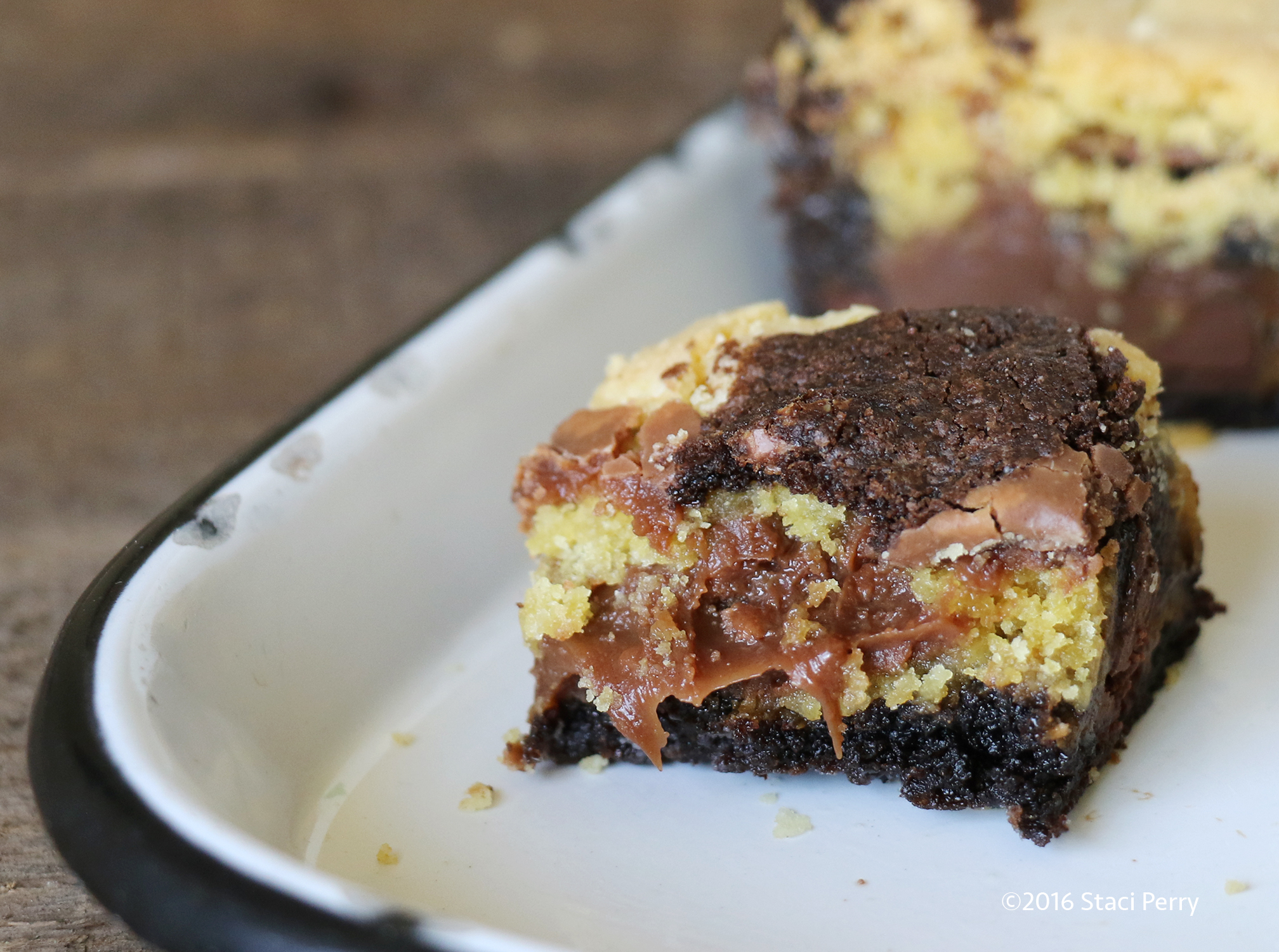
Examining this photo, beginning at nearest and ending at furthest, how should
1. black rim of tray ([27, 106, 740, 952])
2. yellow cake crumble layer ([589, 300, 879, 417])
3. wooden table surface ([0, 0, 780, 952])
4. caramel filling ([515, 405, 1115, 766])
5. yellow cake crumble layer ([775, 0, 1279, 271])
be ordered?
black rim of tray ([27, 106, 740, 952]), caramel filling ([515, 405, 1115, 766]), yellow cake crumble layer ([589, 300, 879, 417]), yellow cake crumble layer ([775, 0, 1279, 271]), wooden table surface ([0, 0, 780, 952])

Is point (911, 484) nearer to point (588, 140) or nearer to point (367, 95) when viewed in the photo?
point (588, 140)

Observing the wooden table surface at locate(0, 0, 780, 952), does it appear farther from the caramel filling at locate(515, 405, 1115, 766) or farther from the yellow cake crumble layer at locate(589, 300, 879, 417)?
the caramel filling at locate(515, 405, 1115, 766)

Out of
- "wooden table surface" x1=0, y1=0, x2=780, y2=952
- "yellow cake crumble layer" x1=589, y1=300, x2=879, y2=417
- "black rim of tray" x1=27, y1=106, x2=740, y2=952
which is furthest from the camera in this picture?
"wooden table surface" x1=0, y1=0, x2=780, y2=952

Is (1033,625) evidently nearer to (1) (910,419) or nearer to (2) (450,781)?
(1) (910,419)

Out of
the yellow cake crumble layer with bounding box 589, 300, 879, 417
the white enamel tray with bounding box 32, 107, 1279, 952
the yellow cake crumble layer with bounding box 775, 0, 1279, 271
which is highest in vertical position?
the yellow cake crumble layer with bounding box 775, 0, 1279, 271

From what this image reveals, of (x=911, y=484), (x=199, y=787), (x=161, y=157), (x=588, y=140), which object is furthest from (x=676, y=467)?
(x=161, y=157)

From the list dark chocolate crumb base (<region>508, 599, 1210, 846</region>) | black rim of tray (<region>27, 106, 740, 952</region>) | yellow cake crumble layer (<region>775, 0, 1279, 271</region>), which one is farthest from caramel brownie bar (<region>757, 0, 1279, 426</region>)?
black rim of tray (<region>27, 106, 740, 952</region>)

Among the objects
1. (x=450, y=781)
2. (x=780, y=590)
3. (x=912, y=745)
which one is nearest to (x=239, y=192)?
(x=450, y=781)

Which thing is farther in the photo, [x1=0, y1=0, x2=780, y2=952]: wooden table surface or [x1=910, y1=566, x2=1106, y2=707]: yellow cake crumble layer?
[x1=0, y1=0, x2=780, y2=952]: wooden table surface
